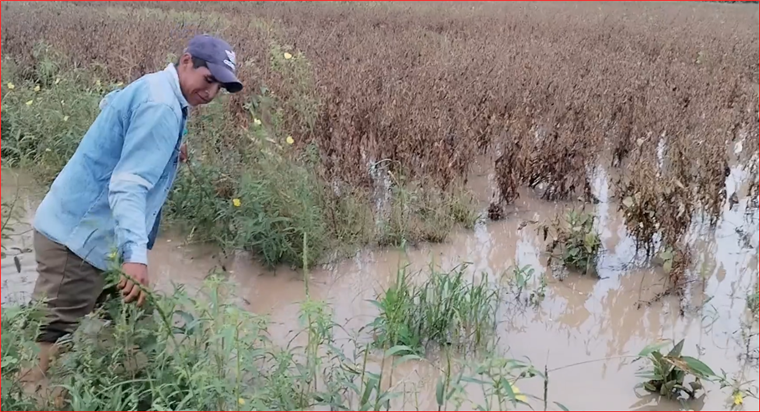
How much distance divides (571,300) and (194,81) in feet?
6.91

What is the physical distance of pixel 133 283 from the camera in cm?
209

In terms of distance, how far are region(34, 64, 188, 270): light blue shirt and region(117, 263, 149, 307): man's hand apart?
0.08 ft

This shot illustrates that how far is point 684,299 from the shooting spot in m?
3.25

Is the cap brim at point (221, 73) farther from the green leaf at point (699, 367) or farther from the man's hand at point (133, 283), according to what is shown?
the green leaf at point (699, 367)

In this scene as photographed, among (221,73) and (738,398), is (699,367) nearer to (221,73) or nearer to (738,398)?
(738,398)

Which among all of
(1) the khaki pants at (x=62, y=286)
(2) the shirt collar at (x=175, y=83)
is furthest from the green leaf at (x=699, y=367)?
(1) the khaki pants at (x=62, y=286)

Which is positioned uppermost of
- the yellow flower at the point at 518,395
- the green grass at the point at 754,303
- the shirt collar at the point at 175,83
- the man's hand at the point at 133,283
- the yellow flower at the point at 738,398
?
the shirt collar at the point at 175,83

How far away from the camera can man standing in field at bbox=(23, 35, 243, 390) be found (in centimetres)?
214

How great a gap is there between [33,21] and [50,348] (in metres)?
7.51

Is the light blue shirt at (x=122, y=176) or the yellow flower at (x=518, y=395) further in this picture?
the yellow flower at (x=518, y=395)

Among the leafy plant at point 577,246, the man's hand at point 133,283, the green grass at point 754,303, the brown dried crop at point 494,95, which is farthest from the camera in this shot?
the brown dried crop at point 494,95

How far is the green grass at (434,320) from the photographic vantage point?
2.76 metres

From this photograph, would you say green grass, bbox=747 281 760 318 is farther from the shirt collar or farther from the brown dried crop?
the shirt collar

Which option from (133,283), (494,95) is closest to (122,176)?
(133,283)
